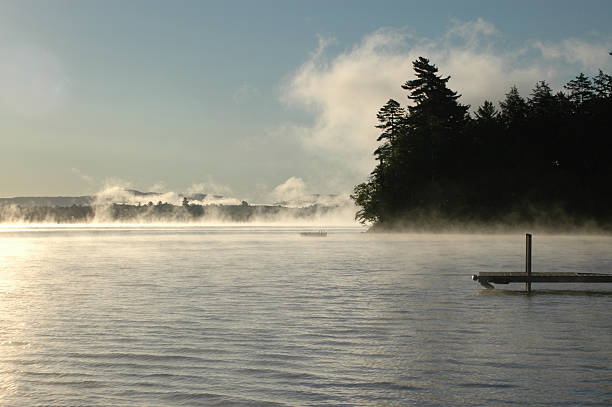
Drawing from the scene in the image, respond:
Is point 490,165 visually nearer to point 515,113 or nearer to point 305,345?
point 515,113

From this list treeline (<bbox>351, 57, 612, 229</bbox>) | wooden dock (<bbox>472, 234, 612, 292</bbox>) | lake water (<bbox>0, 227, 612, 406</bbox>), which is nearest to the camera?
lake water (<bbox>0, 227, 612, 406</bbox>)

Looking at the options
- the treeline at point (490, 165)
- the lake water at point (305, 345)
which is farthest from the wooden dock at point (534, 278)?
the treeline at point (490, 165)

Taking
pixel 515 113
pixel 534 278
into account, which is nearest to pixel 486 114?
pixel 515 113

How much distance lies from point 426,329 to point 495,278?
10.2m

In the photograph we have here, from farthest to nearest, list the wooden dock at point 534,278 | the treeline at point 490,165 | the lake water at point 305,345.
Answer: the treeline at point 490,165
the wooden dock at point 534,278
the lake water at point 305,345

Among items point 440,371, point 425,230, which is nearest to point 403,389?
point 440,371

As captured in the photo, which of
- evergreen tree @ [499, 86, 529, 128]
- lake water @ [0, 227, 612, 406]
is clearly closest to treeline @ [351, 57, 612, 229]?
evergreen tree @ [499, 86, 529, 128]

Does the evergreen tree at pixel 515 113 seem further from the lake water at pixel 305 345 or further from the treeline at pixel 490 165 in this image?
the lake water at pixel 305 345

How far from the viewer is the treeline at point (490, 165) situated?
372 ft

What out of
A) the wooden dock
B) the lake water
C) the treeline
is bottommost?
the lake water

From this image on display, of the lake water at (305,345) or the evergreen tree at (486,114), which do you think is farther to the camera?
the evergreen tree at (486,114)

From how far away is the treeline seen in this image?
113 metres

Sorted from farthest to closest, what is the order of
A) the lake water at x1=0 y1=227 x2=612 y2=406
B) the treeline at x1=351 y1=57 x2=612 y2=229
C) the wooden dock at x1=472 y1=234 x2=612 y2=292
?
the treeline at x1=351 y1=57 x2=612 y2=229
the wooden dock at x1=472 y1=234 x2=612 y2=292
the lake water at x1=0 y1=227 x2=612 y2=406

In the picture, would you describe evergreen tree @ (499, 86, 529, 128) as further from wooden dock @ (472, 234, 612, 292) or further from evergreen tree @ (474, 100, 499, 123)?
wooden dock @ (472, 234, 612, 292)
